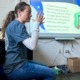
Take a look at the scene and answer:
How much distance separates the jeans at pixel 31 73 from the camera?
1.74m

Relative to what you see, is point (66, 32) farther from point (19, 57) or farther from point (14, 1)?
point (19, 57)

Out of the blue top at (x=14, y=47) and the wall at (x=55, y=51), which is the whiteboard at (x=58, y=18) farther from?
the blue top at (x=14, y=47)

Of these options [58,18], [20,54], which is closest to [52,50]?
[58,18]

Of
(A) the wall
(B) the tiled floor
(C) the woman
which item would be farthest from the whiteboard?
(C) the woman

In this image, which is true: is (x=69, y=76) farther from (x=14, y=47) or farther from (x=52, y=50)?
(x=14, y=47)

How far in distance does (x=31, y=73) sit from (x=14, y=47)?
0.94 feet

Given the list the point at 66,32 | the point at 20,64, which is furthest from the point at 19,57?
the point at 66,32

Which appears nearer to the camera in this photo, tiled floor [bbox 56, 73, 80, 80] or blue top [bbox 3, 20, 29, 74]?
blue top [bbox 3, 20, 29, 74]

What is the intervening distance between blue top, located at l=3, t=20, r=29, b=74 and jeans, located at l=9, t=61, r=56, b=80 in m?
0.05

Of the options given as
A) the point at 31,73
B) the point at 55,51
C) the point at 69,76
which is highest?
the point at 31,73

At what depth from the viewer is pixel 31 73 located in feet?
5.72

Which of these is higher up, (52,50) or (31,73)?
(31,73)

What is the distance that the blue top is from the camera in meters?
1.74

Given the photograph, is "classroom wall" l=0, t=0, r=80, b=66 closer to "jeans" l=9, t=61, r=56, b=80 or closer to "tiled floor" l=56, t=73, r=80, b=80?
"tiled floor" l=56, t=73, r=80, b=80
